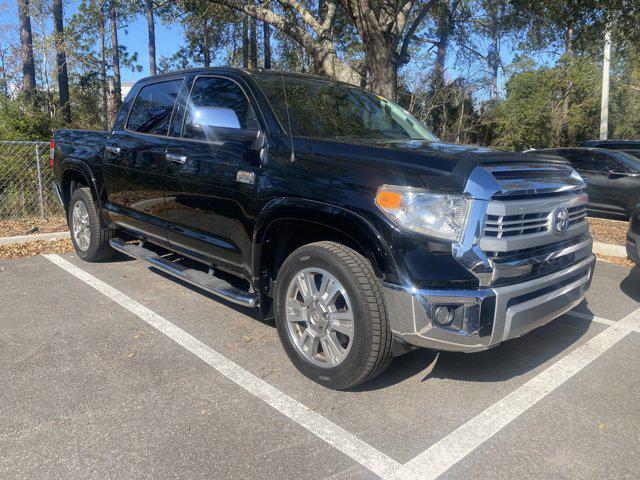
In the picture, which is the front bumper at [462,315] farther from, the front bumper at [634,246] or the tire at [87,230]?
the tire at [87,230]

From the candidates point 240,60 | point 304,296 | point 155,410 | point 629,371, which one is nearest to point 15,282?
point 155,410

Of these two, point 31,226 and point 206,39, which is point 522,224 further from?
point 206,39

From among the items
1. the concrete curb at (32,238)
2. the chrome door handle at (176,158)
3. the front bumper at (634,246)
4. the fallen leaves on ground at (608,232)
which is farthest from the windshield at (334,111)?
the concrete curb at (32,238)

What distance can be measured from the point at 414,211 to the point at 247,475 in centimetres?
155

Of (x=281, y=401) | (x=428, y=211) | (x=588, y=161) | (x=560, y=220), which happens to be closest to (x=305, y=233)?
(x=428, y=211)

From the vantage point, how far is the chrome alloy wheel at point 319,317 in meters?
3.13

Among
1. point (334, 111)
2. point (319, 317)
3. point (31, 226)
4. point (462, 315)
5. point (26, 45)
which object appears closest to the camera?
point (462, 315)

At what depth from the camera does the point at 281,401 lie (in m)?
3.16

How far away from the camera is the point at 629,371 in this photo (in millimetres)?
3604

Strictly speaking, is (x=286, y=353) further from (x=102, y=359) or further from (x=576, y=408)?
(x=576, y=408)

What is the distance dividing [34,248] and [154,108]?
11.0 ft

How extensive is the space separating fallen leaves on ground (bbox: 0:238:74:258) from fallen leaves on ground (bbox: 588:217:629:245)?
743cm

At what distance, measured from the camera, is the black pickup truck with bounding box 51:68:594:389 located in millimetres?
2814

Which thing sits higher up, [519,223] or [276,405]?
[519,223]
